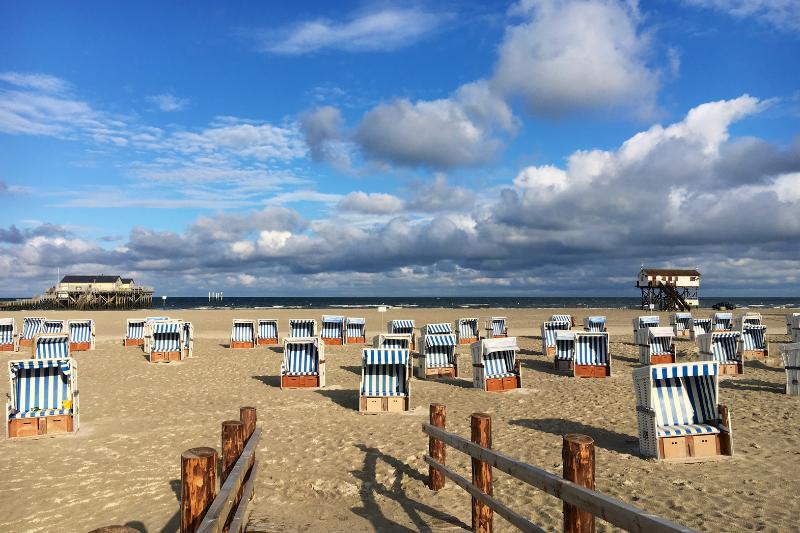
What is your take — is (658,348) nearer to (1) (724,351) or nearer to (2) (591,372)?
(1) (724,351)

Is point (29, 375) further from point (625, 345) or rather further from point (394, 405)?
point (625, 345)

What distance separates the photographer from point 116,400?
1257 centimetres

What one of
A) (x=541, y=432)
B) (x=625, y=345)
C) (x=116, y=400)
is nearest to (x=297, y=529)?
(x=541, y=432)

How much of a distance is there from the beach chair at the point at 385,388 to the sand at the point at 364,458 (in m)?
0.40

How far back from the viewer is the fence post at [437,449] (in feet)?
22.0

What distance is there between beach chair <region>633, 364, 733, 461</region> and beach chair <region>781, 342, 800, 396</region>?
17.9 ft

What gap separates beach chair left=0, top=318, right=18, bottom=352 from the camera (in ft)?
73.0

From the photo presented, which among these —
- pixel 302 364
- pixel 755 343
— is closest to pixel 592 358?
pixel 755 343

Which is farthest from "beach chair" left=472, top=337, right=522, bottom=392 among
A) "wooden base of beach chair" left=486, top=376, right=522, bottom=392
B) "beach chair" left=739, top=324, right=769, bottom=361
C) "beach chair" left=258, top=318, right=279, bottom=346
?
"beach chair" left=258, top=318, right=279, bottom=346

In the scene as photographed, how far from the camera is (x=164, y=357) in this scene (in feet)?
61.8

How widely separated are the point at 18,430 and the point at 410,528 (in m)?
7.40

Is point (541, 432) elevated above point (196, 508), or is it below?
below

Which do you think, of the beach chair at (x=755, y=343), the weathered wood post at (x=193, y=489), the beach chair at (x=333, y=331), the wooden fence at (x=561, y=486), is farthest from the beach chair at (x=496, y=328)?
the weathered wood post at (x=193, y=489)

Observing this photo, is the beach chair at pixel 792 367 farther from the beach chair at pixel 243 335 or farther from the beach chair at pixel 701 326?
the beach chair at pixel 243 335
